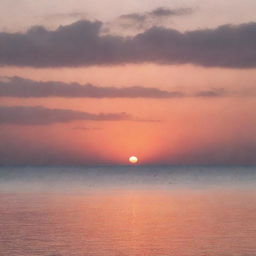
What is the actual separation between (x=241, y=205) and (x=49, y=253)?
25.8 m

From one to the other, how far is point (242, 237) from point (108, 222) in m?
10.2

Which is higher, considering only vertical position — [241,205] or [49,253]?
[241,205]

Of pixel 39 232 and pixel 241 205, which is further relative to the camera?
pixel 241 205

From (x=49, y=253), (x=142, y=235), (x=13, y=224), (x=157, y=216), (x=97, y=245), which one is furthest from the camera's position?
(x=157, y=216)

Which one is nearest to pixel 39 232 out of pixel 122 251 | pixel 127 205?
pixel 122 251

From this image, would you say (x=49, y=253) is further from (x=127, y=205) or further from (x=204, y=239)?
(x=127, y=205)

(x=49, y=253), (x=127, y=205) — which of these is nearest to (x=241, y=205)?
(x=127, y=205)

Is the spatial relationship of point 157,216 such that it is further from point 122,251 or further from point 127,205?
point 122,251

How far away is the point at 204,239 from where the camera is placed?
30625mm

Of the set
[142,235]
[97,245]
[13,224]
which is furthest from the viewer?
[13,224]

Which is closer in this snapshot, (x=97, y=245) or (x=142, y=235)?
(x=97, y=245)

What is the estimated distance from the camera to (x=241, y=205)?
161 ft

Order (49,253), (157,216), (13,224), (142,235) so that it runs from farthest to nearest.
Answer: (157,216), (13,224), (142,235), (49,253)

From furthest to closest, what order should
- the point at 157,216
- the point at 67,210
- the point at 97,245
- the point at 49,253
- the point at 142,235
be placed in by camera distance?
the point at 67,210 → the point at 157,216 → the point at 142,235 → the point at 97,245 → the point at 49,253
